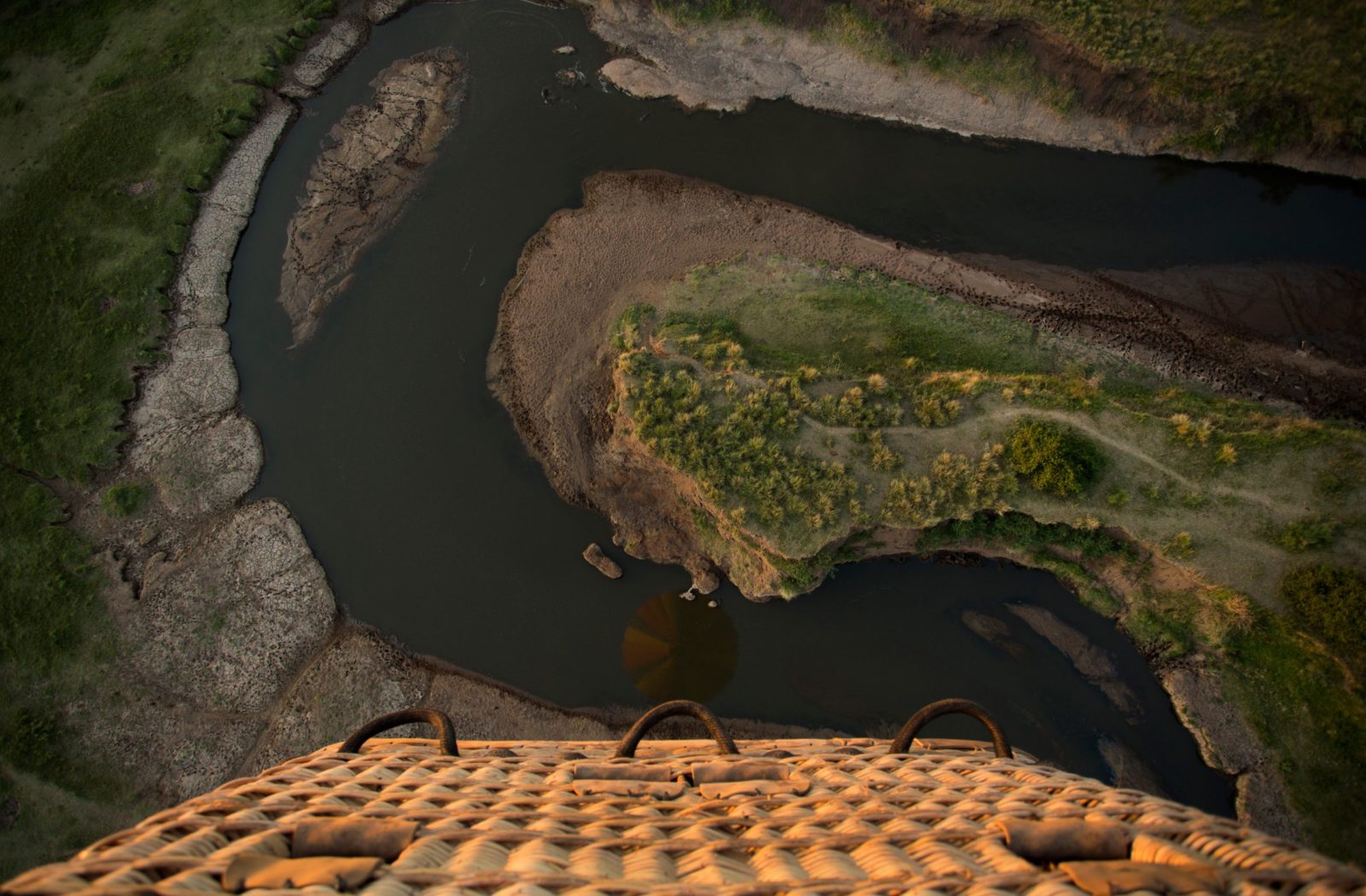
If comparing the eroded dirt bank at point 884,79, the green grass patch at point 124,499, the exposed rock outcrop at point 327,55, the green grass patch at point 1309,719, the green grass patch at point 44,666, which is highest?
the eroded dirt bank at point 884,79

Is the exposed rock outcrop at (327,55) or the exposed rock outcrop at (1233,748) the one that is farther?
the exposed rock outcrop at (327,55)

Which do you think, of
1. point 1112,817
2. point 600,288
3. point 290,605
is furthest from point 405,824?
point 600,288

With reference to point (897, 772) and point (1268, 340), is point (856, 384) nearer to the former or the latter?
point (897, 772)

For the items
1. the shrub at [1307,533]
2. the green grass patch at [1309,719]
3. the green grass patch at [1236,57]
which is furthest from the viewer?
the green grass patch at [1236,57]

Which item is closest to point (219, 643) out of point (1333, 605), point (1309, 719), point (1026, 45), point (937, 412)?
point (937, 412)

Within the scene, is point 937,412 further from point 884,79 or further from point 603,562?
point 884,79

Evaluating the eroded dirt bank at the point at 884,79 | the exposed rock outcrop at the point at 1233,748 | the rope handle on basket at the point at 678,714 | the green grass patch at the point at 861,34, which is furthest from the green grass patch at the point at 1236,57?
the rope handle on basket at the point at 678,714

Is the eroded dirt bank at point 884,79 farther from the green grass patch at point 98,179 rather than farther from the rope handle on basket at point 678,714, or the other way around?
the rope handle on basket at point 678,714

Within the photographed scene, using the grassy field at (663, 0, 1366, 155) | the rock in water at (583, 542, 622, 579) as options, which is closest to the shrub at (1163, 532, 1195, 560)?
the grassy field at (663, 0, 1366, 155)
